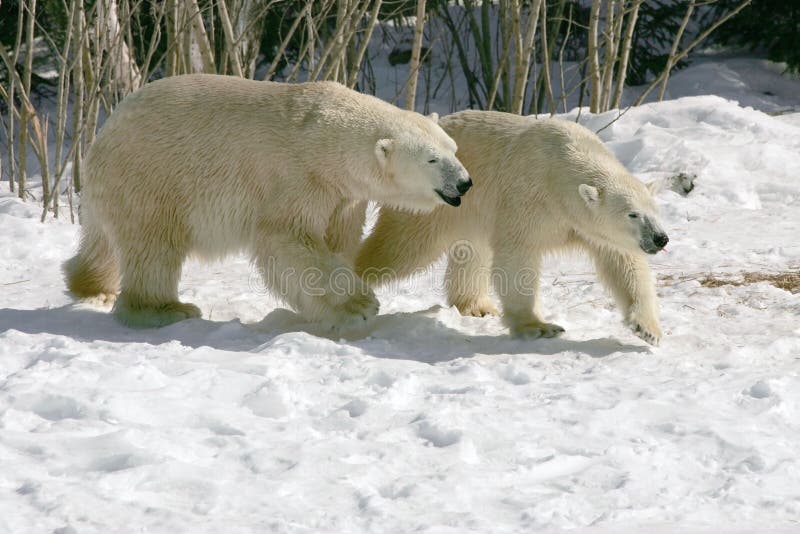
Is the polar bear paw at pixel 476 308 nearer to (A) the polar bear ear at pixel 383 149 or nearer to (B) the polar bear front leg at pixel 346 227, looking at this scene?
(B) the polar bear front leg at pixel 346 227

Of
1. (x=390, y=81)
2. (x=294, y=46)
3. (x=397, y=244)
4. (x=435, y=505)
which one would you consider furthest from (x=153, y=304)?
(x=390, y=81)

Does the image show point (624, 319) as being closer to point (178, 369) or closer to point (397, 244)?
point (397, 244)

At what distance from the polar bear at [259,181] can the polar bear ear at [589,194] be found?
51 cm

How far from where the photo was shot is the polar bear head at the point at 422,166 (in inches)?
178

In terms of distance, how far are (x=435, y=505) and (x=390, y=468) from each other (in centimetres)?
28

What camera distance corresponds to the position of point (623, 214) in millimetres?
4453

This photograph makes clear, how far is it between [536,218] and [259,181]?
129 cm

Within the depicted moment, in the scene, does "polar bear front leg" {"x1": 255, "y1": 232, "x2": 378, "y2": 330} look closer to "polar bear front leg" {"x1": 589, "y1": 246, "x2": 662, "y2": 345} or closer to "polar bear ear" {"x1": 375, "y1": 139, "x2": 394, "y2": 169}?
"polar bear ear" {"x1": 375, "y1": 139, "x2": 394, "y2": 169}

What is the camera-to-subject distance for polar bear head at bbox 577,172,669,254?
4.40m

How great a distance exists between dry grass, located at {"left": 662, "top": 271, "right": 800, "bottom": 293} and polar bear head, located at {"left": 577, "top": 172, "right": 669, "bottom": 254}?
48.0 inches

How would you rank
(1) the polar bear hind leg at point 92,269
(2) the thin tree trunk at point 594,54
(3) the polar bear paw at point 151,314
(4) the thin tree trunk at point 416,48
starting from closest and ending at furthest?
(3) the polar bear paw at point 151,314 < (1) the polar bear hind leg at point 92,269 < (4) the thin tree trunk at point 416,48 < (2) the thin tree trunk at point 594,54

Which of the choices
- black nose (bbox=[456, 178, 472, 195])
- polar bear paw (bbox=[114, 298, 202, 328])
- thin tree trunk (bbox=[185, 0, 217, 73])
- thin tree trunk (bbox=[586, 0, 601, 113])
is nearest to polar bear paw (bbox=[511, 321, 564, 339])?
black nose (bbox=[456, 178, 472, 195])

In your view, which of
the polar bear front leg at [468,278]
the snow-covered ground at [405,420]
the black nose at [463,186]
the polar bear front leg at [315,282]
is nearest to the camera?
the snow-covered ground at [405,420]

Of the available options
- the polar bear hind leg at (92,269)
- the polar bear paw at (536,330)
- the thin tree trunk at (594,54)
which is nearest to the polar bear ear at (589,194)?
the polar bear paw at (536,330)
